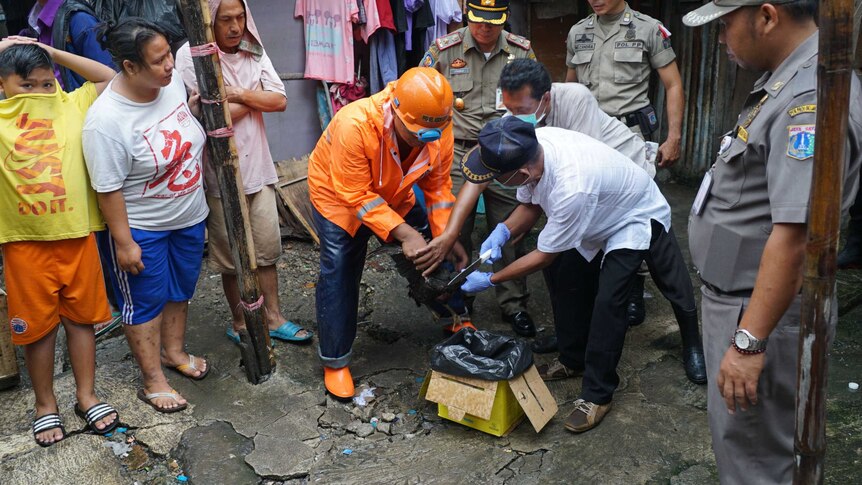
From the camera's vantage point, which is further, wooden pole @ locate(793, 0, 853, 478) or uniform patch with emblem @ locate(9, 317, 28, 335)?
uniform patch with emblem @ locate(9, 317, 28, 335)

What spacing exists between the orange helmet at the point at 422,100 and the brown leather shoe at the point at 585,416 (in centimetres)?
157

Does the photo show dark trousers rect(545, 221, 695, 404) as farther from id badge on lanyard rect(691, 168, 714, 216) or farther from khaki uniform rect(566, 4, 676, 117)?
khaki uniform rect(566, 4, 676, 117)

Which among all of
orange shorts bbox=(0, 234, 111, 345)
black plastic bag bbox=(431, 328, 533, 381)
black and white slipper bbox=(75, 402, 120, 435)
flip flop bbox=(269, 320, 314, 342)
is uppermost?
orange shorts bbox=(0, 234, 111, 345)

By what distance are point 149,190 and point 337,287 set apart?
43.0 inches

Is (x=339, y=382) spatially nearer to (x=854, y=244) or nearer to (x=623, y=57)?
(x=623, y=57)

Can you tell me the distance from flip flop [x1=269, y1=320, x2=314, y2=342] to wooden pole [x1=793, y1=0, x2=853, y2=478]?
3.13 m

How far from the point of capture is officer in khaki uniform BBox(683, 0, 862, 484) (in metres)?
1.94

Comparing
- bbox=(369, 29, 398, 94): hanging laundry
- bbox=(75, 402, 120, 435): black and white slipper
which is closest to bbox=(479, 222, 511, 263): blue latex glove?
bbox=(75, 402, 120, 435): black and white slipper

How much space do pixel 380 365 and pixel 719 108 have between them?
451cm

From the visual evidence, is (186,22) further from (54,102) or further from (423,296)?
(423,296)

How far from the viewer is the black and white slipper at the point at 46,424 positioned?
3.53 meters

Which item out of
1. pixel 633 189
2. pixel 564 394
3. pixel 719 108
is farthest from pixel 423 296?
pixel 719 108

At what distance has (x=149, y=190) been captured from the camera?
358cm

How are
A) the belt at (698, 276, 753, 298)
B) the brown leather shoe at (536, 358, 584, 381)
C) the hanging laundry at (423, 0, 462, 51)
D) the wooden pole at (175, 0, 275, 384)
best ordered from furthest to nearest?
the hanging laundry at (423, 0, 462, 51) < the brown leather shoe at (536, 358, 584, 381) < the wooden pole at (175, 0, 275, 384) < the belt at (698, 276, 753, 298)
